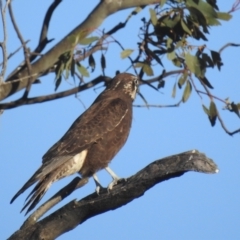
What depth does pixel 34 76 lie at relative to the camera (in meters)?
5.46

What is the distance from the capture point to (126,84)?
6.20 meters

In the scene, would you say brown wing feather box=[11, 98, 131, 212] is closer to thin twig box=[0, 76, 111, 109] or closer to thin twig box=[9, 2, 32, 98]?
thin twig box=[0, 76, 111, 109]

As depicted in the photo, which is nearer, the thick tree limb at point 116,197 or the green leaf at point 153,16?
the thick tree limb at point 116,197

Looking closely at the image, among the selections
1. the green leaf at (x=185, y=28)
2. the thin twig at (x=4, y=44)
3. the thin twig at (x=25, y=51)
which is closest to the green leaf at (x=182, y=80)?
the green leaf at (x=185, y=28)

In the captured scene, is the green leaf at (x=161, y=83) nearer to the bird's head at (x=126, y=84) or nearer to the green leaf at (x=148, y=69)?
the green leaf at (x=148, y=69)

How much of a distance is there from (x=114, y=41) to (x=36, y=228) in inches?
59.0

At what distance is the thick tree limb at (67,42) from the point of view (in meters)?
5.46

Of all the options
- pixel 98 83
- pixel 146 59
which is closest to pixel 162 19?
pixel 146 59

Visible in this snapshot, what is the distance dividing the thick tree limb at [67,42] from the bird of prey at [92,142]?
0.46 meters

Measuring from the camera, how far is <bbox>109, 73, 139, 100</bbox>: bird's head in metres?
6.18

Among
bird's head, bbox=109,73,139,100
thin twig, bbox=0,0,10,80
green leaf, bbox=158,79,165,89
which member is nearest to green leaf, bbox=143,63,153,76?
green leaf, bbox=158,79,165,89

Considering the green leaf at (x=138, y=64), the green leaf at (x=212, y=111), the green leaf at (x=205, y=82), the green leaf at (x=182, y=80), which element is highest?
the green leaf at (x=138, y=64)

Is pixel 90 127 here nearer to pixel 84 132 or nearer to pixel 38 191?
pixel 84 132

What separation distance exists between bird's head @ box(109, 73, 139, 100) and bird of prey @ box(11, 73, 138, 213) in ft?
0.43
